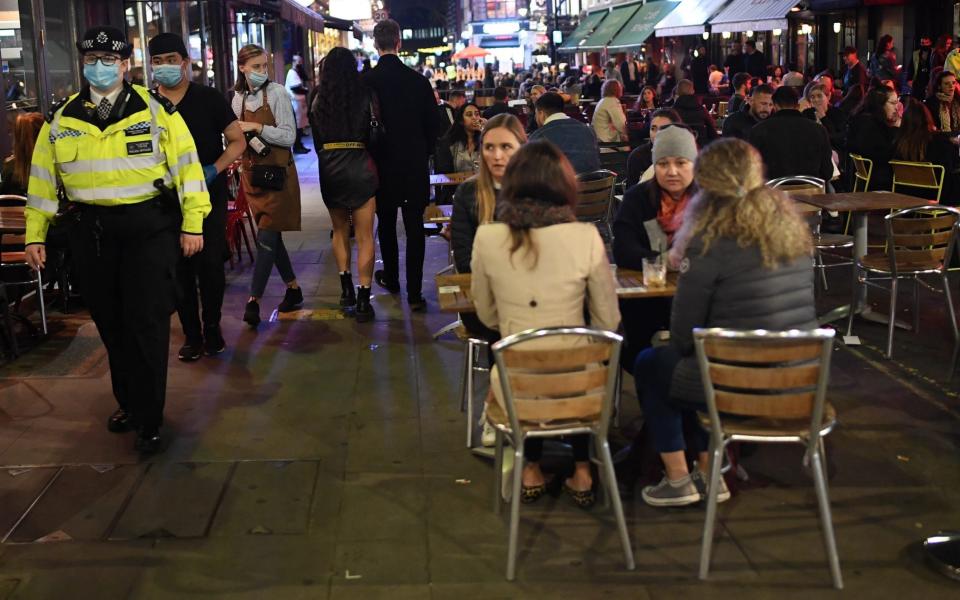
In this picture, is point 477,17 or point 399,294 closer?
point 399,294

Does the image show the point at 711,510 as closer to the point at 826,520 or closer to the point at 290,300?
the point at 826,520

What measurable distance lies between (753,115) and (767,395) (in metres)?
7.35

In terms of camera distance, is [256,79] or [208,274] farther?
[256,79]

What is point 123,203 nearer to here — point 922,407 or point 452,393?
point 452,393

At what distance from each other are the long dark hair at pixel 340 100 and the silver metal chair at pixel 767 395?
4.64m

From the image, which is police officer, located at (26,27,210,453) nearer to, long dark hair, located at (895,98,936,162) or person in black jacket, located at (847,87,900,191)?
long dark hair, located at (895,98,936,162)

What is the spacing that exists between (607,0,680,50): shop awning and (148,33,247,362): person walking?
72.4 ft

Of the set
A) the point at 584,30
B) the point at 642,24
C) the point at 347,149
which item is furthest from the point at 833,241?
the point at 584,30

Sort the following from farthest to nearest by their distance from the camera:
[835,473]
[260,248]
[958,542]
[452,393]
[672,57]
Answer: [672,57] → [260,248] → [452,393] → [835,473] → [958,542]

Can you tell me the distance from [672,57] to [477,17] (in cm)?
6662

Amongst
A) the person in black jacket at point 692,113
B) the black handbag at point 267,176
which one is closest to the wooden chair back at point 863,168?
the person in black jacket at point 692,113

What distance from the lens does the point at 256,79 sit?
27.3 feet

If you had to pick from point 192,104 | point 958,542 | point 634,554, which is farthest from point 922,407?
point 192,104

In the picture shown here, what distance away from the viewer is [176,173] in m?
5.84
